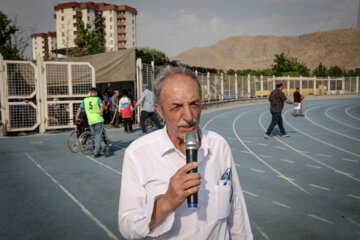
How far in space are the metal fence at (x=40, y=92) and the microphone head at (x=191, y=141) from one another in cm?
1260

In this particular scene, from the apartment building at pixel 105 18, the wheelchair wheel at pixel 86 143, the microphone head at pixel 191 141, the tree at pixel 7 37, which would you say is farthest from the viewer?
the apartment building at pixel 105 18

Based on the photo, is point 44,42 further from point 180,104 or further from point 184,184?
point 184,184

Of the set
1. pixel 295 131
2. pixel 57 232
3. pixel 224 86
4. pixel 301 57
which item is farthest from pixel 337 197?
pixel 301 57

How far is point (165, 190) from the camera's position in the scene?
60.2 inches

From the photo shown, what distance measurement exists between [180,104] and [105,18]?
107296mm

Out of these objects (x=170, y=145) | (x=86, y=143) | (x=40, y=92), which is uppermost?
(x=40, y=92)

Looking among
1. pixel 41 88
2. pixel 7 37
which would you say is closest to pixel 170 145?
pixel 41 88

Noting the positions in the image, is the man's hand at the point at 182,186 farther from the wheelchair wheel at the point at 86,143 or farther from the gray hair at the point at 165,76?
the wheelchair wheel at the point at 86,143

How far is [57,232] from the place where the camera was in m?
3.92

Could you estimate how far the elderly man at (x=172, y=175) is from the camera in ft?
4.71

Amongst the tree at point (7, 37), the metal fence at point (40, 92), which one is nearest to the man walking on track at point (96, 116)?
the metal fence at point (40, 92)

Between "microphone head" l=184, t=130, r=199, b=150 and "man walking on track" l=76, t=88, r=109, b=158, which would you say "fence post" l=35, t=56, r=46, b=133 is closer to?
"man walking on track" l=76, t=88, r=109, b=158

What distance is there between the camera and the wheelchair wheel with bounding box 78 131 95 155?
8625 mm

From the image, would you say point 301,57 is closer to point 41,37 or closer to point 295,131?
point 41,37
